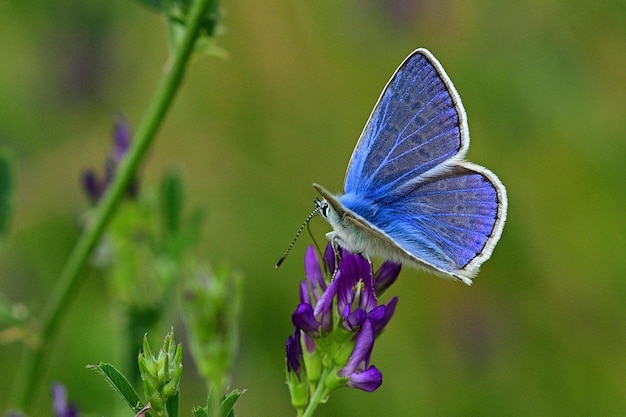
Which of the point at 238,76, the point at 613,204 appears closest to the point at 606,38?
the point at 613,204

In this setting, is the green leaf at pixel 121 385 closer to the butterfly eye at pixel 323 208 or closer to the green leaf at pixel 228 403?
the green leaf at pixel 228 403

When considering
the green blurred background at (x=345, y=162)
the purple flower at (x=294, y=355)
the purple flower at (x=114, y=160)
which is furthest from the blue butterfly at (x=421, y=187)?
the green blurred background at (x=345, y=162)

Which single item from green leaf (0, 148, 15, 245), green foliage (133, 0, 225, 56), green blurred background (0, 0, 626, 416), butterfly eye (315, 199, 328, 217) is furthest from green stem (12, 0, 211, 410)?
green blurred background (0, 0, 626, 416)

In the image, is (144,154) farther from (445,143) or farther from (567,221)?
(567,221)

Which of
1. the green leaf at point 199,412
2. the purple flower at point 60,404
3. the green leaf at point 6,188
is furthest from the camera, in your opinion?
the green leaf at point 6,188

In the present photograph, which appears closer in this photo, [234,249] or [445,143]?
[445,143]

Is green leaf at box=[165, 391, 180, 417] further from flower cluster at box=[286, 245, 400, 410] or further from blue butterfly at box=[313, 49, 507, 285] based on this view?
blue butterfly at box=[313, 49, 507, 285]
